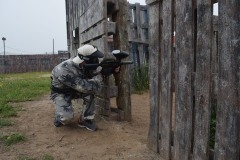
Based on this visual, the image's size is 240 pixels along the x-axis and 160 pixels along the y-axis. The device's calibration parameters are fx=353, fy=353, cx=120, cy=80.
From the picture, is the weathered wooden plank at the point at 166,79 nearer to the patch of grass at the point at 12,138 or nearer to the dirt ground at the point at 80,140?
the dirt ground at the point at 80,140


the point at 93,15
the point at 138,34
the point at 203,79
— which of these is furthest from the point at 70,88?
the point at 138,34

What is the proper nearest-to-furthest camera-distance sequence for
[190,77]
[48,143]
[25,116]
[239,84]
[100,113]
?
[239,84] → [190,77] → [48,143] → [100,113] → [25,116]

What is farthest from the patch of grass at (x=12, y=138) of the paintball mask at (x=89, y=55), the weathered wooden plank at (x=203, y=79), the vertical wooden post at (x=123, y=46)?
the weathered wooden plank at (x=203, y=79)

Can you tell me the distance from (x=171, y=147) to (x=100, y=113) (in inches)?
100

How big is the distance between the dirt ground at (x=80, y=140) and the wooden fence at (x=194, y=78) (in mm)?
443

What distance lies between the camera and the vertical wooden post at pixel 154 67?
155 inches

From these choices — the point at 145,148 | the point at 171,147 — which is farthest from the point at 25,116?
the point at 171,147

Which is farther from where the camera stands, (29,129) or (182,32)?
(29,129)

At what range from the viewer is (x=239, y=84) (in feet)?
8.65

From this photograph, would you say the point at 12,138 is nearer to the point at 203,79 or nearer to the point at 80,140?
the point at 80,140

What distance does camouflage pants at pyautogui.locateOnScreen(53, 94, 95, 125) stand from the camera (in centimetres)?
554

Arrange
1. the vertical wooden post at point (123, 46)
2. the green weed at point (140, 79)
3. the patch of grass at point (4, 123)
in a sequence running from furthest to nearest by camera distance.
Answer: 1. the green weed at point (140, 79)
2. the patch of grass at point (4, 123)
3. the vertical wooden post at point (123, 46)

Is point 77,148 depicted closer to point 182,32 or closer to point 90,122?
point 90,122

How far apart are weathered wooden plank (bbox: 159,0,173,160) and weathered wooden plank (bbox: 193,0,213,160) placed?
588 millimetres
